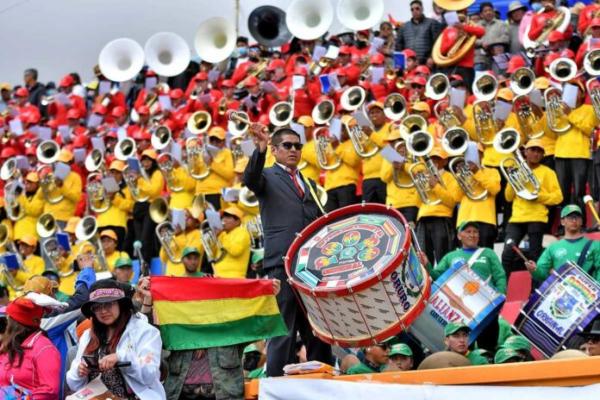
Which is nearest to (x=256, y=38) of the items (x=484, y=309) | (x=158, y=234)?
(x=158, y=234)

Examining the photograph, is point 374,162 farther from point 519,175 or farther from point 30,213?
point 30,213

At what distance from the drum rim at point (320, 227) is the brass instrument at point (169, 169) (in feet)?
26.1

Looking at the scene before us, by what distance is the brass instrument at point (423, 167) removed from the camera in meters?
12.9

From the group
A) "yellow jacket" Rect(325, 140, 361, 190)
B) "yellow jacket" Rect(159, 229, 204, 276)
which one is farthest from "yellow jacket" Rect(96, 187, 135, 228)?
"yellow jacket" Rect(325, 140, 361, 190)

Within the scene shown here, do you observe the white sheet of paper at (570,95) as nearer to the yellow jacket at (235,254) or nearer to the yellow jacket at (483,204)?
the yellow jacket at (483,204)

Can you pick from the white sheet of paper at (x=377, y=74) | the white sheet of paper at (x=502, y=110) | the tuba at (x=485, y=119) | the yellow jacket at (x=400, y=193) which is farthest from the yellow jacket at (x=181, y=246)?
the white sheet of paper at (x=502, y=110)

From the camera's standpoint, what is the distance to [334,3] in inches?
826

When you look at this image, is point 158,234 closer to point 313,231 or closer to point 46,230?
point 46,230

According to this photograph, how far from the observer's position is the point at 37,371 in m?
7.57

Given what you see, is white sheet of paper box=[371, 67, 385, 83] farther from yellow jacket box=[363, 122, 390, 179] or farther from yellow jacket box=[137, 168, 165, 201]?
yellow jacket box=[137, 168, 165, 201]

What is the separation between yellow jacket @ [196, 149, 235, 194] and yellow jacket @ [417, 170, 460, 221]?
10.3 feet

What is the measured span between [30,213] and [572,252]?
8333mm

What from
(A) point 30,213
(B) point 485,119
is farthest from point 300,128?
(A) point 30,213

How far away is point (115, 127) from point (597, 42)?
7.76 meters
